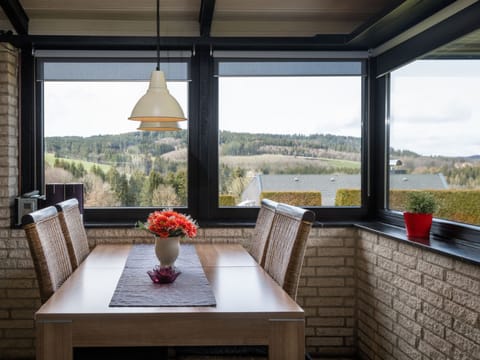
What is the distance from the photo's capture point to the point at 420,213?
116 inches

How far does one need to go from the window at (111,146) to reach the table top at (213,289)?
2.81ft

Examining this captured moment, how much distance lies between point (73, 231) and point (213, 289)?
1.28m

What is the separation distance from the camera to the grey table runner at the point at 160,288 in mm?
2080

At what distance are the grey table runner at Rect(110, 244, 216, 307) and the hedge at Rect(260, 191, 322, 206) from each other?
1143 millimetres

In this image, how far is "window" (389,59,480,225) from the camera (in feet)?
9.11

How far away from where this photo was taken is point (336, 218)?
13.1ft

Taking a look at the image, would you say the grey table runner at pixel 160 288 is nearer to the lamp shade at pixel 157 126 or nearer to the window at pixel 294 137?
the lamp shade at pixel 157 126

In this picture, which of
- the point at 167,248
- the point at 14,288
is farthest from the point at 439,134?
the point at 14,288

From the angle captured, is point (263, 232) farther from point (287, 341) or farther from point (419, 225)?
point (287, 341)

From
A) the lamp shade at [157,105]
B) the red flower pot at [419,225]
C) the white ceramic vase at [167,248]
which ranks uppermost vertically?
the lamp shade at [157,105]

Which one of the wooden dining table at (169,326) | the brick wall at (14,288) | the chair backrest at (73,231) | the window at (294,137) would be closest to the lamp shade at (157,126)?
the chair backrest at (73,231)

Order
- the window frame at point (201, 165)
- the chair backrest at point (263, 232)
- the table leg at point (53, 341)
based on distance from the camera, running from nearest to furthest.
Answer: the table leg at point (53, 341) < the chair backrest at point (263, 232) < the window frame at point (201, 165)

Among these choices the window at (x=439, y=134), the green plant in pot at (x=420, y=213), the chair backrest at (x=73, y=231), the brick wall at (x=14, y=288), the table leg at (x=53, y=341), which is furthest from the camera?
the brick wall at (x=14, y=288)

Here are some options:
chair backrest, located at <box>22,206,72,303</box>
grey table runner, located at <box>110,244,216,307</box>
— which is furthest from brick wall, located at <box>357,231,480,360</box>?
chair backrest, located at <box>22,206,72,303</box>
